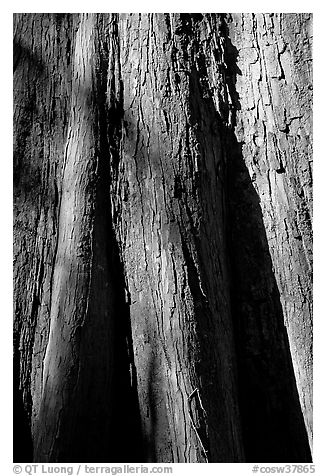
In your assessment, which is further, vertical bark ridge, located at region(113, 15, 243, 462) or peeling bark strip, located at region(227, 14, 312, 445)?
peeling bark strip, located at region(227, 14, 312, 445)

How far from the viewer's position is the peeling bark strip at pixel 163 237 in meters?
1.88

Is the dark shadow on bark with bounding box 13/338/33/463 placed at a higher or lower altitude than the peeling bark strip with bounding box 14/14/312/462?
lower

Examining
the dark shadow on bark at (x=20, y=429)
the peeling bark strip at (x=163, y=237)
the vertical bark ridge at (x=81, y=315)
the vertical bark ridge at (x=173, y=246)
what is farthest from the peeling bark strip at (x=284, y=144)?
the dark shadow on bark at (x=20, y=429)

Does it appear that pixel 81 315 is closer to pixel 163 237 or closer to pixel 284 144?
pixel 163 237

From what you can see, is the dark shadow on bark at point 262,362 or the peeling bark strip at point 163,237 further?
the dark shadow on bark at point 262,362

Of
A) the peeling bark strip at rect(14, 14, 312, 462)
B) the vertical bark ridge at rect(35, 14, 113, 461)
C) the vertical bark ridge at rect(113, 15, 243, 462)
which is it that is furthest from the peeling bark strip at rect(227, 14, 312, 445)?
the vertical bark ridge at rect(35, 14, 113, 461)

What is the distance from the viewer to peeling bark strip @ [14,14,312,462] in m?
1.88

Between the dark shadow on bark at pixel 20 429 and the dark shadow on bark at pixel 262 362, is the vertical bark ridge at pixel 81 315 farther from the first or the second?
the dark shadow on bark at pixel 262 362

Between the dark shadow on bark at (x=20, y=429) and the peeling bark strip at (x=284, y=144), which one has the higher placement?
the peeling bark strip at (x=284, y=144)

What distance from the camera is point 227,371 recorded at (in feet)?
6.29

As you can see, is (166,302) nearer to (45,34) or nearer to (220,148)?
(220,148)

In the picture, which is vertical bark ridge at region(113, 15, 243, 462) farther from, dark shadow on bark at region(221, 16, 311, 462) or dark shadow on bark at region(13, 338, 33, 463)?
dark shadow on bark at region(13, 338, 33, 463)
